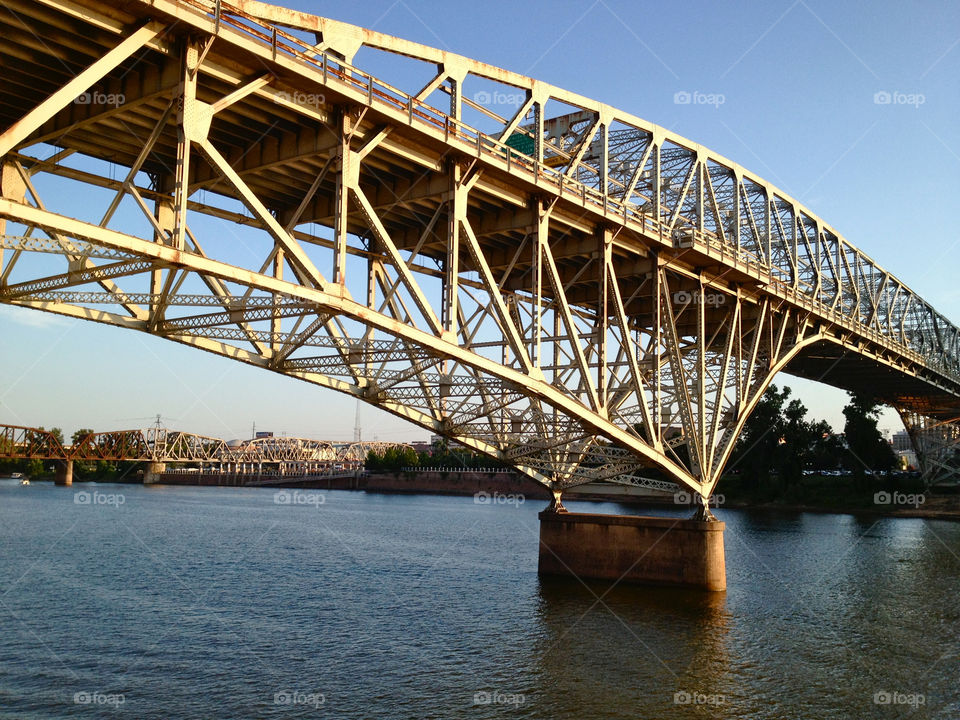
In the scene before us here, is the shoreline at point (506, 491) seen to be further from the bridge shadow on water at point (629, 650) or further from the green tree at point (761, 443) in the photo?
the bridge shadow on water at point (629, 650)

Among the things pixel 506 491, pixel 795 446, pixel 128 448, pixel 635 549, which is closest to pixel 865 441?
pixel 795 446

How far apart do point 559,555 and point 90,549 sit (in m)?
27.4

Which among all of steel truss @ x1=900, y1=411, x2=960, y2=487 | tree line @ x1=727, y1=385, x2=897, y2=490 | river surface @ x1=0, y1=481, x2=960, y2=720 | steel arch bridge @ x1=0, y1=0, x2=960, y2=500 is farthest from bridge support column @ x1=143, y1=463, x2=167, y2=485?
steel arch bridge @ x1=0, y1=0, x2=960, y2=500

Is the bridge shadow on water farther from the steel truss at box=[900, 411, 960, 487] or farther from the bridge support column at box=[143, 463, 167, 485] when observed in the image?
the bridge support column at box=[143, 463, 167, 485]

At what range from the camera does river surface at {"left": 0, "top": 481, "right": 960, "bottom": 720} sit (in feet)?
66.2

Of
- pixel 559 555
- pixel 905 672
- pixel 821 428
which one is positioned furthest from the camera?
pixel 821 428

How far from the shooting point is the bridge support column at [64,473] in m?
161

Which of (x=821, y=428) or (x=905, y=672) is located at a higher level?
(x=821, y=428)

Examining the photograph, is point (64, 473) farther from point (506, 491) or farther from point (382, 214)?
point (382, 214)

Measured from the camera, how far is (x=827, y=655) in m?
25.2

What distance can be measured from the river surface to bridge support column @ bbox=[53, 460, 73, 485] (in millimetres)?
124347

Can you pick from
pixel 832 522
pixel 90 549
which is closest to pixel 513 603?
pixel 90 549

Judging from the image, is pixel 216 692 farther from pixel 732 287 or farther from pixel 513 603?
pixel 732 287

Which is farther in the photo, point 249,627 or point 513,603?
point 513,603
